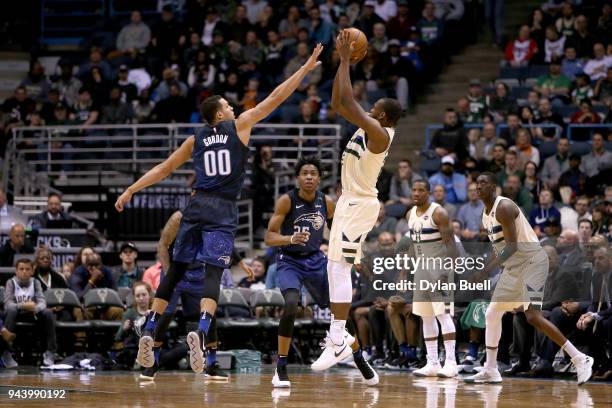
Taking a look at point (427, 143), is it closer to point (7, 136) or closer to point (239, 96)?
point (239, 96)

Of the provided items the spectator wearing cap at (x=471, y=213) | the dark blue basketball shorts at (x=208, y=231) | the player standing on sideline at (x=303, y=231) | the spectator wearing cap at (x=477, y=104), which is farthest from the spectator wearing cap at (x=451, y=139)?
the dark blue basketball shorts at (x=208, y=231)

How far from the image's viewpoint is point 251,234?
18.2 m

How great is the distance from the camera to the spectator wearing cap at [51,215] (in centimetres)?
1788

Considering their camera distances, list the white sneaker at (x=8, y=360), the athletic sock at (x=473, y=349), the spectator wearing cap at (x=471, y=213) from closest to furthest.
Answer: the athletic sock at (x=473, y=349)
the white sneaker at (x=8, y=360)
the spectator wearing cap at (x=471, y=213)

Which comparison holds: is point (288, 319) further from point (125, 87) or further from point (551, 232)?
point (125, 87)

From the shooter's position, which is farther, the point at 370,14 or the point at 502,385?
the point at 370,14

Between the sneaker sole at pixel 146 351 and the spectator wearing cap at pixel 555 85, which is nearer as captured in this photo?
the sneaker sole at pixel 146 351

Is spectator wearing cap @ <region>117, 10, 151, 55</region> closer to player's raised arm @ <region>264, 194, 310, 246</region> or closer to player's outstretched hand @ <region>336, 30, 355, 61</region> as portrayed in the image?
player's raised arm @ <region>264, 194, 310, 246</region>

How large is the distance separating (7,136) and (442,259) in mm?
10858

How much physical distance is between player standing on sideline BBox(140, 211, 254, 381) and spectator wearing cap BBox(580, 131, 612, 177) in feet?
21.7

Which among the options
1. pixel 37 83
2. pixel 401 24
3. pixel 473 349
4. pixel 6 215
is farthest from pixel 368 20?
pixel 473 349

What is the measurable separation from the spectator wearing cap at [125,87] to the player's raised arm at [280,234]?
37.2ft

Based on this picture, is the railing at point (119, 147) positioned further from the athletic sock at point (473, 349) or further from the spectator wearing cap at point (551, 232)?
the athletic sock at point (473, 349)

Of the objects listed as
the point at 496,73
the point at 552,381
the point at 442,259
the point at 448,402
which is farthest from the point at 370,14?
the point at 448,402
